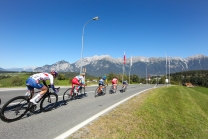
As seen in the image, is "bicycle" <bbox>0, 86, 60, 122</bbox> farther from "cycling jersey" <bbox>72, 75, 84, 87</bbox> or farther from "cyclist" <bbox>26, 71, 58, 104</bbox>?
"cycling jersey" <bbox>72, 75, 84, 87</bbox>

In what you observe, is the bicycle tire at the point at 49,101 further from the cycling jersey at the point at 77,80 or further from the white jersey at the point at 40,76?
the cycling jersey at the point at 77,80

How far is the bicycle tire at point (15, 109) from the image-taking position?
5.21m

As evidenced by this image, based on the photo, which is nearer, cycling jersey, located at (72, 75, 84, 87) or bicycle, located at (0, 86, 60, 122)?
bicycle, located at (0, 86, 60, 122)

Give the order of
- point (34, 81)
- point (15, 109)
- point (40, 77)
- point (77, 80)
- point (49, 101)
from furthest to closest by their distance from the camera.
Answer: point (77, 80)
point (49, 101)
point (40, 77)
point (34, 81)
point (15, 109)

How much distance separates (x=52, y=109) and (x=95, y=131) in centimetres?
331

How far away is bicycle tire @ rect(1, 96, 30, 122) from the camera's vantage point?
521cm

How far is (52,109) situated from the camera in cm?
727

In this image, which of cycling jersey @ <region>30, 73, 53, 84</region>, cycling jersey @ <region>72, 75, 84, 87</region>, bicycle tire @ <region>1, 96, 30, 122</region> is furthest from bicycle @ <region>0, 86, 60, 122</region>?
cycling jersey @ <region>72, 75, 84, 87</region>

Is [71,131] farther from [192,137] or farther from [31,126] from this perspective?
[192,137]

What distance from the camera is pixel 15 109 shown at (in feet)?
18.2

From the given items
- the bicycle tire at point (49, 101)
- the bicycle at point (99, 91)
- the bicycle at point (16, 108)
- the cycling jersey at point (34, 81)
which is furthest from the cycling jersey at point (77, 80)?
the cycling jersey at point (34, 81)

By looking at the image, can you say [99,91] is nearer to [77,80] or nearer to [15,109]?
[77,80]

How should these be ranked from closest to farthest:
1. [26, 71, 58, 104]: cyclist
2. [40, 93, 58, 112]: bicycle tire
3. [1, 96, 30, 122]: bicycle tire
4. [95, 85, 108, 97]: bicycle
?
[1, 96, 30, 122]: bicycle tire
[26, 71, 58, 104]: cyclist
[40, 93, 58, 112]: bicycle tire
[95, 85, 108, 97]: bicycle

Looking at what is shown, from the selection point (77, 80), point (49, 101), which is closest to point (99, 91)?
point (77, 80)
